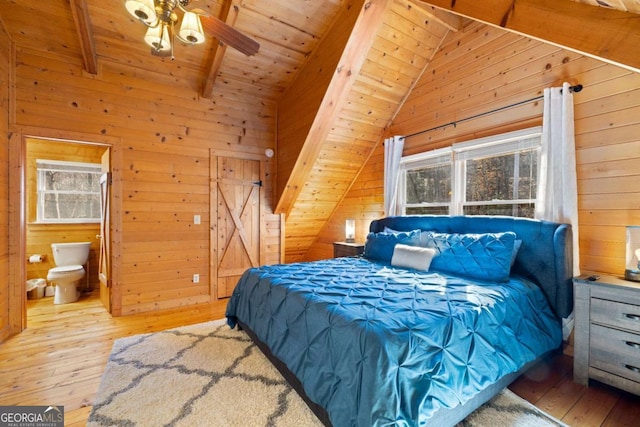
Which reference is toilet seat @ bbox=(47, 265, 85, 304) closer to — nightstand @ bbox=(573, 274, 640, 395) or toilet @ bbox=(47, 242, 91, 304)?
toilet @ bbox=(47, 242, 91, 304)

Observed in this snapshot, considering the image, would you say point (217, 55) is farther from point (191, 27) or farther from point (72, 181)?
point (72, 181)

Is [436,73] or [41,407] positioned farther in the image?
[436,73]

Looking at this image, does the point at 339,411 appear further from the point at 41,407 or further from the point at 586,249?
the point at 586,249

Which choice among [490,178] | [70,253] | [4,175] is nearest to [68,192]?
[70,253]

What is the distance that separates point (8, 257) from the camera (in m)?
2.83

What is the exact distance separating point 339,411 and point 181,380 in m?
1.31

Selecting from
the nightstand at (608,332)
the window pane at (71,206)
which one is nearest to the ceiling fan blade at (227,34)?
the nightstand at (608,332)

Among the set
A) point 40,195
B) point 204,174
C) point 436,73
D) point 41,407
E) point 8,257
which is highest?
point 436,73

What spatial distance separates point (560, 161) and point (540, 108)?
0.56 m

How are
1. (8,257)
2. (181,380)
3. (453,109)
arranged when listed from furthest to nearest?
1. (453,109)
2. (8,257)
3. (181,380)

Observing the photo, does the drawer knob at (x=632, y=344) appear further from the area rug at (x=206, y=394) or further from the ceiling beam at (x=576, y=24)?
the ceiling beam at (x=576, y=24)

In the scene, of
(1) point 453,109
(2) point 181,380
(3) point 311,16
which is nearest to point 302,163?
(3) point 311,16

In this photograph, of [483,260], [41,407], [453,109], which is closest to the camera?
[41,407]

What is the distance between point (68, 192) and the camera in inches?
173
